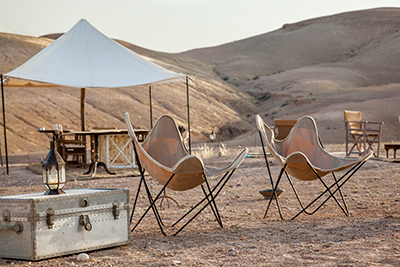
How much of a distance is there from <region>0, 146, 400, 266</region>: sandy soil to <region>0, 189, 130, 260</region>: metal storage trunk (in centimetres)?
7

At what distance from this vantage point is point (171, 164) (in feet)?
14.6

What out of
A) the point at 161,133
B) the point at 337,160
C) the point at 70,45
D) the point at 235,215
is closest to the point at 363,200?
the point at 337,160

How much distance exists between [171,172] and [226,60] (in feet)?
164

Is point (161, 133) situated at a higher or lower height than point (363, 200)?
higher

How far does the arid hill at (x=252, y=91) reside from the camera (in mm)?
20922

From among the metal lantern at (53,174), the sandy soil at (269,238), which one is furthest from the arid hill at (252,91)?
the metal lantern at (53,174)

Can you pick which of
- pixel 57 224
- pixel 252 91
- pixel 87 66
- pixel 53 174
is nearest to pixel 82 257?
pixel 57 224

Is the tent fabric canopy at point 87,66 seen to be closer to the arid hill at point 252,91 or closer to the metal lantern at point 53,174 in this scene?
the metal lantern at point 53,174

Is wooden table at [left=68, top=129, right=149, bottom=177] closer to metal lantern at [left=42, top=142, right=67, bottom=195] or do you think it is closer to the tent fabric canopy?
the tent fabric canopy

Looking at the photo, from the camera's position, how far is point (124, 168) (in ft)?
31.0

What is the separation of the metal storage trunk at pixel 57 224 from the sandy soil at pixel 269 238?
0.22 feet

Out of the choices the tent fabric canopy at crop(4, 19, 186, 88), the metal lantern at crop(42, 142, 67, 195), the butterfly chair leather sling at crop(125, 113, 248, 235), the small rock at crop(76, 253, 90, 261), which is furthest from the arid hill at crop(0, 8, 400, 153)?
the small rock at crop(76, 253, 90, 261)

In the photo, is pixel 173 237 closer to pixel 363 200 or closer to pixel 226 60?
pixel 363 200

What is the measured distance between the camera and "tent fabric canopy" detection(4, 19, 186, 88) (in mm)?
9477
